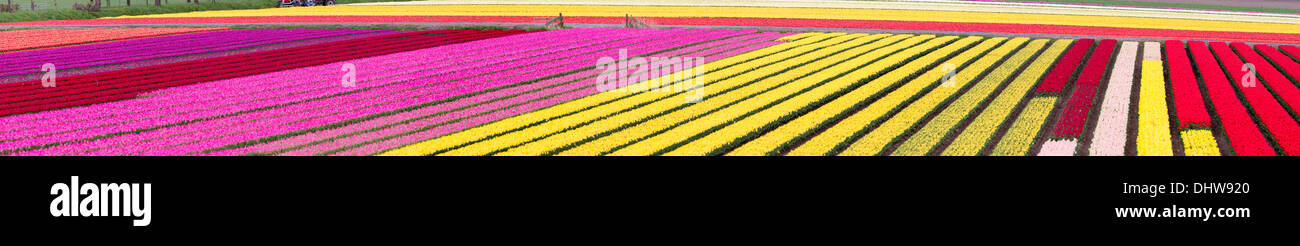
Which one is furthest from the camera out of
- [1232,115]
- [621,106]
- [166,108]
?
[621,106]

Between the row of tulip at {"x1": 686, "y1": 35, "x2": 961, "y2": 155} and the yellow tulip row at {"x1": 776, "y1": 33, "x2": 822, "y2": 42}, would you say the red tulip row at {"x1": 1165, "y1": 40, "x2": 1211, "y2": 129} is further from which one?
the yellow tulip row at {"x1": 776, "y1": 33, "x2": 822, "y2": 42}

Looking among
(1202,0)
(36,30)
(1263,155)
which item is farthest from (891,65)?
(1202,0)

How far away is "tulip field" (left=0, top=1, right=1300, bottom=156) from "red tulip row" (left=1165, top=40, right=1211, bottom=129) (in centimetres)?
8

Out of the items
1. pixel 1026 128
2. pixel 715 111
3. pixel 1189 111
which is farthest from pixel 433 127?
pixel 1189 111

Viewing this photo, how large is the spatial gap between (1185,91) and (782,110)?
10.5 m

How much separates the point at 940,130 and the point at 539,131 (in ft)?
23.6

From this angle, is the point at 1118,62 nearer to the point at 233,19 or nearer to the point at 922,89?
the point at 922,89

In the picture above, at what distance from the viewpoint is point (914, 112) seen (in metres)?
22.3

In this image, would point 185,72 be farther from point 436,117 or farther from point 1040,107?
point 1040,107

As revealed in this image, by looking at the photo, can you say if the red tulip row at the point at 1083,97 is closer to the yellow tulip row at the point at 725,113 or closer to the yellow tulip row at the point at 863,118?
the yellow tulip row at the point at 863,118

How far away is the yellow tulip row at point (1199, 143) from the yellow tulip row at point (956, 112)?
3853 millimetres

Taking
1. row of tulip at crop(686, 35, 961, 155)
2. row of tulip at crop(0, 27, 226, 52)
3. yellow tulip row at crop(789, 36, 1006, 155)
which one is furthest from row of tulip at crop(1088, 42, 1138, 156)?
row of tulip at crop(0, 27, 226, 52)

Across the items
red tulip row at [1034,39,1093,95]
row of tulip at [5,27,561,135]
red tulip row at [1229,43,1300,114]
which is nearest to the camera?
row of tulip at [5,27,561,135]

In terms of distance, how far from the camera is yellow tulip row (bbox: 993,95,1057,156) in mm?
17828
